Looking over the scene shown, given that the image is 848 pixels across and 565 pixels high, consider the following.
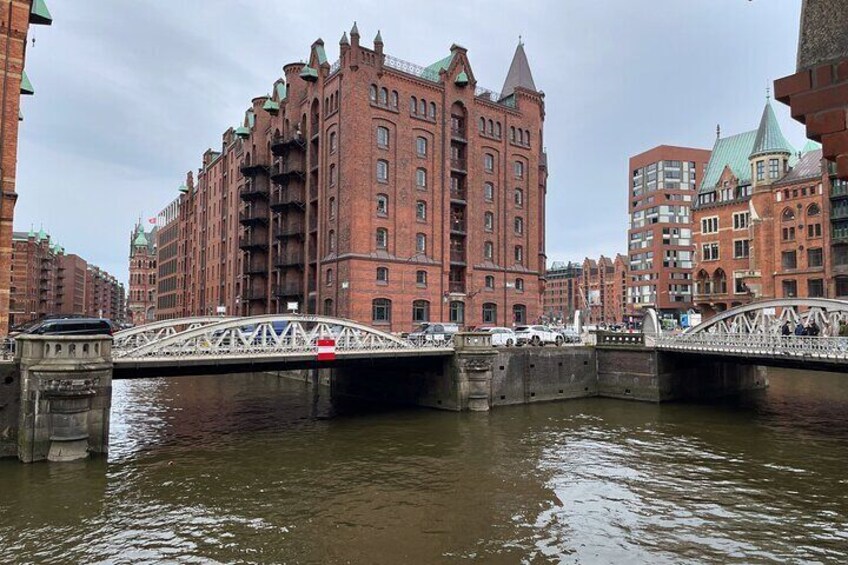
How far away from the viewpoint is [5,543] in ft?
44.0

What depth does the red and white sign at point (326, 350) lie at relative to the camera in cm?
2756

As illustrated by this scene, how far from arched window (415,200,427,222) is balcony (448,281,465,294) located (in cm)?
621

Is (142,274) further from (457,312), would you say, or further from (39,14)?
(39,14)

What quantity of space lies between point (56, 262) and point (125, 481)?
15122 centimetres

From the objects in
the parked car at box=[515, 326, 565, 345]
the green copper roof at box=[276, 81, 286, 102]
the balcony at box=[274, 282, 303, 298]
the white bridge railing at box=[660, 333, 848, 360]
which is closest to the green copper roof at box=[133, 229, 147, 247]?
the green copper roof at box=[276, 81, 286, 102]

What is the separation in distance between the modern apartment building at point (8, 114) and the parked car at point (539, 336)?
29847 millimetres

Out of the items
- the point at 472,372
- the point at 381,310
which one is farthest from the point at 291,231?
the point at 472,372

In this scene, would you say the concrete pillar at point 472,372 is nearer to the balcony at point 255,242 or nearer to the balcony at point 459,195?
the balcony at point 459,195

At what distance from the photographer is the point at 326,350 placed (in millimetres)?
27672

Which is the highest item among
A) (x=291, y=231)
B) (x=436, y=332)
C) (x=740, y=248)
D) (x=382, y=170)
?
(x=382, y=170)

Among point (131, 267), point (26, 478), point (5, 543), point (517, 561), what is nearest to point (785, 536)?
point (517, 561)

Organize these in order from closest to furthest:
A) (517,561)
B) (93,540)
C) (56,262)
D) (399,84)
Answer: (517,561) → (93,540) → (399,84) → (56,262)

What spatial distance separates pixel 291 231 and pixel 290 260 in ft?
8.79

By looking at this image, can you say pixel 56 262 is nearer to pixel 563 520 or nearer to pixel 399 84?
pixel 399 84
